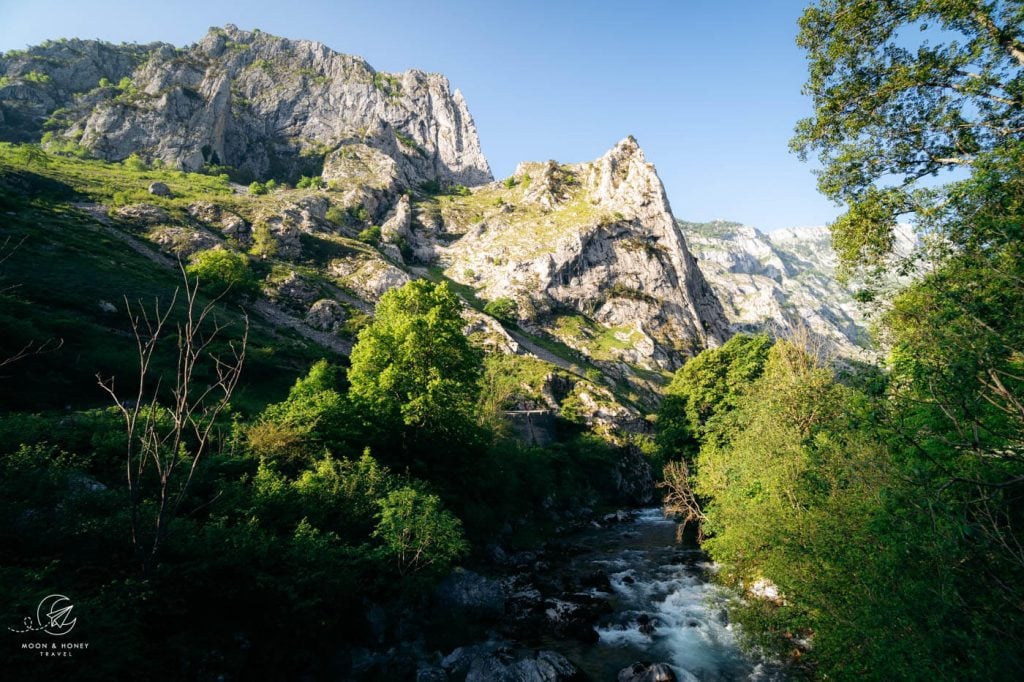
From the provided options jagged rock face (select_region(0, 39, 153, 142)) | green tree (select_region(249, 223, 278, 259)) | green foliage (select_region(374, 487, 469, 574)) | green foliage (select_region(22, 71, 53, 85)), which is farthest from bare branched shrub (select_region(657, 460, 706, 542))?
green foliage (select_region(22, 71, 53, 85))

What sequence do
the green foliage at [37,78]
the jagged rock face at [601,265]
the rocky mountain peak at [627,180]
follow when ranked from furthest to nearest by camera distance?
the rocky mountain peak at [627,180]
the green foliage at [37,78]
the jagged rock face at [601,265]

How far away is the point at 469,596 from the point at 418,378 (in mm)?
14300

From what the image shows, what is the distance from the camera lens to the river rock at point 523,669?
1591cm

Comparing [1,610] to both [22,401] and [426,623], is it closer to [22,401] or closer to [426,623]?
[426,623]

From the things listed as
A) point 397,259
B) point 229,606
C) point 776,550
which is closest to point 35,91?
point 397,259

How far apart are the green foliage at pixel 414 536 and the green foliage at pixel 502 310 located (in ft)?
376

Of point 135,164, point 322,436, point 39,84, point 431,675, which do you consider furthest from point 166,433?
point 39,84

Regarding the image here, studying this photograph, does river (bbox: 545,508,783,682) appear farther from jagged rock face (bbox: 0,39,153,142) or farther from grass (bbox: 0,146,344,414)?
jagged rock face (bbox: 0,39,153,142)

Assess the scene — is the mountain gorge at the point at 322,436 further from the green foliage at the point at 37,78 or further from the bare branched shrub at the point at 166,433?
the green foliage at the point at 37,78

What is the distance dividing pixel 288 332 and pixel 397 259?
7912 centimetres

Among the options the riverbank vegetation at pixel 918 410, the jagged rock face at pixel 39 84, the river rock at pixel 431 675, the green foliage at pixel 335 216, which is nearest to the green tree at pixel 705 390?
the riverbank vegetation at pixel 918 410

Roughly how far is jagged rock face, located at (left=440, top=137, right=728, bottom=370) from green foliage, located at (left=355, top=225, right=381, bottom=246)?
67.4ft

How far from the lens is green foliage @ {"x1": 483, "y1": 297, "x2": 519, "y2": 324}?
13550cm

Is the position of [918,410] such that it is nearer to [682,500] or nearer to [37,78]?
[682,500]
